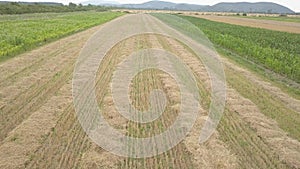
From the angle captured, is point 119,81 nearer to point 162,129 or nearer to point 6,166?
point 162,129

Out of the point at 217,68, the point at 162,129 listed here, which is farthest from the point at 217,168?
the point at 217,68

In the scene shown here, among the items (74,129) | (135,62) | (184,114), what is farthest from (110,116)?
(135,62)

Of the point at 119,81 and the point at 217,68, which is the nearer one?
the point at 119,81

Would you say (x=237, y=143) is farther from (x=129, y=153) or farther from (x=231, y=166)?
(x=129, y=153)

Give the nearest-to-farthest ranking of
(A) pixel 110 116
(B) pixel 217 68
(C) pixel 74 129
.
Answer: (C) pixel 74 129, (A) pixel 110 116, (B) pixel 217 68

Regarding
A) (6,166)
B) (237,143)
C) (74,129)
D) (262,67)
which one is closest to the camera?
(6,166)

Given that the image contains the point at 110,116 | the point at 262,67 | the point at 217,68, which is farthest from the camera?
the point at 262,67
